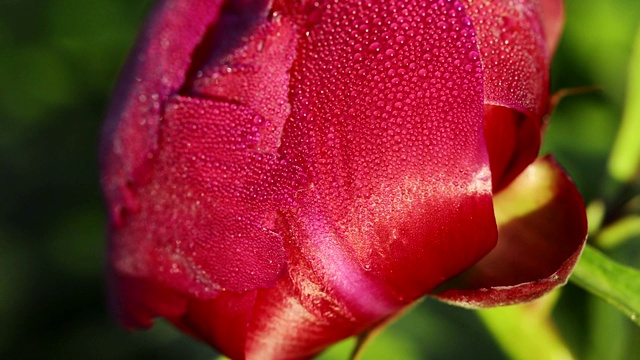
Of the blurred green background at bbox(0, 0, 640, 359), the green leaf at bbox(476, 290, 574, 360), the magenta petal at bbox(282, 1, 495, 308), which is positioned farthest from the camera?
the blurred green background at bbox(0, 0, 640, 359)

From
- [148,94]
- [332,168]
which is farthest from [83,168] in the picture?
[332,168]

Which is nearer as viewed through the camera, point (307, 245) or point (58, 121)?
point (307, 245)

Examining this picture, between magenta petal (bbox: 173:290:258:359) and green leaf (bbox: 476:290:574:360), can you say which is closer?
magenta petal (bbox: 173:290:258:359)

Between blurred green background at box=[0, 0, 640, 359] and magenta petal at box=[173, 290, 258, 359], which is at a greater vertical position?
magenta petal at box=[173, 290, 258, 359]

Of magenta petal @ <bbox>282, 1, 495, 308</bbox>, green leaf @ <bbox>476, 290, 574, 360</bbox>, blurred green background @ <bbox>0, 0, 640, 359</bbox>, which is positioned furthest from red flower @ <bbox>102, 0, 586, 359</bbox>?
blurred green background @ <bbox>0, 0, 640, 359</bbox>

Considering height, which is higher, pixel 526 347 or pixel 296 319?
pixel 296 319

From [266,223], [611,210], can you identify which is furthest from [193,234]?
[611,210]

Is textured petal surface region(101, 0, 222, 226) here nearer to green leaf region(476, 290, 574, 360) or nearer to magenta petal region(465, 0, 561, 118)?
magenta petal region(465, 0, 561, 118)

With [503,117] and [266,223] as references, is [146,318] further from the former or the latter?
[503,117]
